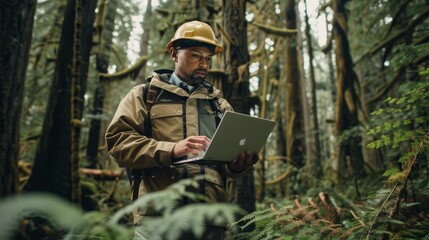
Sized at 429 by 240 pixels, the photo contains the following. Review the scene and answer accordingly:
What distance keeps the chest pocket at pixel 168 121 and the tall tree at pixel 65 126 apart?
3.18 m

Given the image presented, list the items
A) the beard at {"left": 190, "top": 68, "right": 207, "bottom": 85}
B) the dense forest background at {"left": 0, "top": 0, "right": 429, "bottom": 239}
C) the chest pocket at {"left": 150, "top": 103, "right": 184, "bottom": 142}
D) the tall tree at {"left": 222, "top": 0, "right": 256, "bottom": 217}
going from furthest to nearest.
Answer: the tall tree at {"left": 222, "top": 0, "right": 256, "bottom": 217}
the beard at {"left": 190, "top": 68, "right": 207, "bottom": 85}
the chest pocket at {"left": 150, "top": 103, "right": 184, "bottom": 142}
the dense forest background at {"left": 0, "top": 0, "right": 429, "bottom": 239}

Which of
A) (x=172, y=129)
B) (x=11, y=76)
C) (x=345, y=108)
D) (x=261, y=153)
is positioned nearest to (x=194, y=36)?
(x=172, y=129)

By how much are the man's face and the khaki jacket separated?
0.23m

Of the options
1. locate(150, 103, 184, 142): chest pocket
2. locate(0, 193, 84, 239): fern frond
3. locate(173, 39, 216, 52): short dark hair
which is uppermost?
locate(173, 39, 216, 52): short dark hair

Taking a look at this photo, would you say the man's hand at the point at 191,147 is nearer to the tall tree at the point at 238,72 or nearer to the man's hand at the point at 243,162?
the man's hand at the point at 243,162

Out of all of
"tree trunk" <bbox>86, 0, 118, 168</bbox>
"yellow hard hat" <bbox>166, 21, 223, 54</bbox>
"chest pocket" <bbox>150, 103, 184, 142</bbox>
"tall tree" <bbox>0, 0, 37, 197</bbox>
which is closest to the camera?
"chest pocket" <bbox>150, 103, 184, 142</bbox>

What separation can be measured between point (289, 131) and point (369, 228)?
8.57 metres

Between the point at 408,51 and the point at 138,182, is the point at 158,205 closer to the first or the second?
the point at 138,182

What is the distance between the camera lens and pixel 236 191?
5.14 meters

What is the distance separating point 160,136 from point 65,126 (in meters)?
3.65

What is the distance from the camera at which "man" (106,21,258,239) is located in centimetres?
267

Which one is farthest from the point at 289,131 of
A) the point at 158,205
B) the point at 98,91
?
the point at 158,205

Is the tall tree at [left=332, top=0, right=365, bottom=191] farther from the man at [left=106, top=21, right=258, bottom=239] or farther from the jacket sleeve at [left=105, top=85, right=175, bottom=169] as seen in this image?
the jacket sleeve at [left=105, top=85, right=175, bottom=169]

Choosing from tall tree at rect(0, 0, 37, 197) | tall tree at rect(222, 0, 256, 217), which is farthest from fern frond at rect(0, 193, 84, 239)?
tall tree at rect(222, 0, 256, 217)
